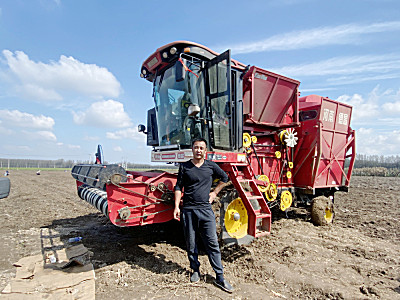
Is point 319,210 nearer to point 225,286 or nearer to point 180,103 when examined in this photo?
point 225,286

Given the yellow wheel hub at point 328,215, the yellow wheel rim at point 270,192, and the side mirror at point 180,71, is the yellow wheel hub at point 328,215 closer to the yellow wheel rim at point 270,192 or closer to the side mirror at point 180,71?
the yellow wheel rim at point 270,192

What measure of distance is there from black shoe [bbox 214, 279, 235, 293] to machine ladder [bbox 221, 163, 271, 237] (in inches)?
47.8

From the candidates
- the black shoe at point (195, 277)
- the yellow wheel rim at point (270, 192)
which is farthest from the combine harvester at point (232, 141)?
the black shoe at point (195, 277)

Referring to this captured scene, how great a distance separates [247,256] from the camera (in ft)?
13.2

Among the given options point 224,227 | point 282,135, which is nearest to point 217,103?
point 224,227

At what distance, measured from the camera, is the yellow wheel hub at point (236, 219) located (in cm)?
391

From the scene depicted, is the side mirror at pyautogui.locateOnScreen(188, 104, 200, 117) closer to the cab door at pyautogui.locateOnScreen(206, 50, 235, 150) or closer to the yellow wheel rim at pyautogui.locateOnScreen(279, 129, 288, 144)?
the cab door at pyautogui.locateOnScreen(206, 50, 235, 150)

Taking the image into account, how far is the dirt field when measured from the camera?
308cm

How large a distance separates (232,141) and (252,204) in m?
1.21

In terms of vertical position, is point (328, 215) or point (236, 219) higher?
point (236, 219)

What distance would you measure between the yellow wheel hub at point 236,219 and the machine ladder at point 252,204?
8 cm

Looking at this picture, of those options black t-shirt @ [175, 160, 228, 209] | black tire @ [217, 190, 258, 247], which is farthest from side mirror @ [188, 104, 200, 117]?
black tire @ [217, 190, 258, 247]

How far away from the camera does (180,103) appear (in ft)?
14.6

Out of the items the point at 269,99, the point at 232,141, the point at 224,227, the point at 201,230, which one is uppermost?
the point at 269,99
